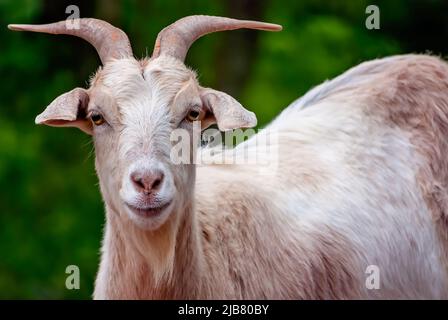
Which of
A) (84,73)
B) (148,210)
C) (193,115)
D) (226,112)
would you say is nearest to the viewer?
(148,210)

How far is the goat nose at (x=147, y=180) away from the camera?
6.96 meters

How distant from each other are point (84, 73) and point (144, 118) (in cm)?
1090

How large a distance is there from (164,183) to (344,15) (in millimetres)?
12181

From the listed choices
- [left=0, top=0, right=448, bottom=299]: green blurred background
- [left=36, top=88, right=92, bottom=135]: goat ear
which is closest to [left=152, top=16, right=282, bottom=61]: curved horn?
[left=36, top=88, right=92, bottom=135]: goat ear

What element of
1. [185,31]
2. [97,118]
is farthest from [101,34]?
[97,118]

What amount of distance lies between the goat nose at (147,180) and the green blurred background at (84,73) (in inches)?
390

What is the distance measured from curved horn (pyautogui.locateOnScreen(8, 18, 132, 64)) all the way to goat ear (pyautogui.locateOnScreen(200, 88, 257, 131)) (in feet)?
2.01

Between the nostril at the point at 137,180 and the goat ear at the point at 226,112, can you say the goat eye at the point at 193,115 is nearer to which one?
the goat ear at the point at 226,112

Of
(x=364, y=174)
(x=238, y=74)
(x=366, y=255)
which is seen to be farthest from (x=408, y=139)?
(x=238, y=74)

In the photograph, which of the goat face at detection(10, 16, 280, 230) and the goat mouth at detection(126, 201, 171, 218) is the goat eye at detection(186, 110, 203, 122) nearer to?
the goat face at detection(10, 16, 280, 230)

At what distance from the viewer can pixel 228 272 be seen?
7.96 metres

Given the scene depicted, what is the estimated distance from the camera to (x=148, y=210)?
23.2 ft

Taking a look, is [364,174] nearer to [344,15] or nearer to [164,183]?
[164,183]

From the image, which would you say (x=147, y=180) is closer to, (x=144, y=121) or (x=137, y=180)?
(x=137, y=180)
